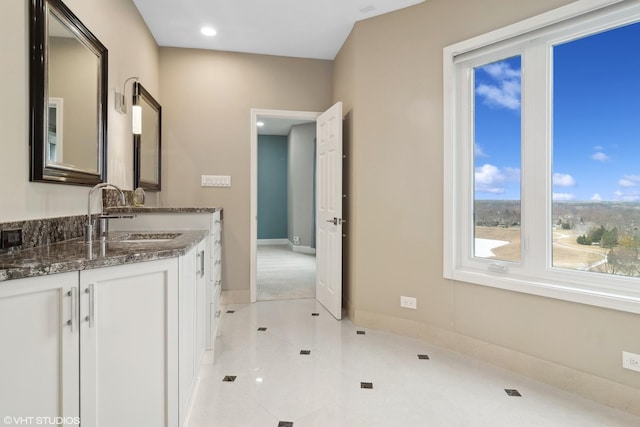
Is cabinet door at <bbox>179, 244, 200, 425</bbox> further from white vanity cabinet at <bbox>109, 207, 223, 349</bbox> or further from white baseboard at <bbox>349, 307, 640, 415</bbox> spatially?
white baseboard at <bbox>349, 307, 640, 415</bbox>

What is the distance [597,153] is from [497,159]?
580 millimetres

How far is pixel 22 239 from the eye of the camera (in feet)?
4.68

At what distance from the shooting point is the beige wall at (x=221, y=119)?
3.68 meters

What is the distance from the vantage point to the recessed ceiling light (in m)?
3.27

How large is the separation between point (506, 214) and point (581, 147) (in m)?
0.61

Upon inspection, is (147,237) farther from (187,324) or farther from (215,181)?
(215,181)

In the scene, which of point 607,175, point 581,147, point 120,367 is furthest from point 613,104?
point 120,367

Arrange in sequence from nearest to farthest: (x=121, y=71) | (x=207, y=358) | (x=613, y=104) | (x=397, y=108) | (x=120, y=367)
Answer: (x=120, y=367) < (x=613, y=104) < (x=207, y=358) < (x=121, y=71) < (x=397, y=108)

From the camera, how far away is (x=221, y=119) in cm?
377

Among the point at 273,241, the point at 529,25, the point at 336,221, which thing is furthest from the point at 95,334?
the point at 273,241

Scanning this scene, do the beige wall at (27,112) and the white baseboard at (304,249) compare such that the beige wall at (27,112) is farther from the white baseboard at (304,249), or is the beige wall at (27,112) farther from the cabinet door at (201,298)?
the white baseboard at (304,249)

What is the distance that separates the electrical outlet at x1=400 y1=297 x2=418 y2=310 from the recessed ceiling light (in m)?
3.05

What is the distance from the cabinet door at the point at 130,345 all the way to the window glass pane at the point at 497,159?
2193 millimetres

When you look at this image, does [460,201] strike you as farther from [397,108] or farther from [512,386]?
[512,386]
